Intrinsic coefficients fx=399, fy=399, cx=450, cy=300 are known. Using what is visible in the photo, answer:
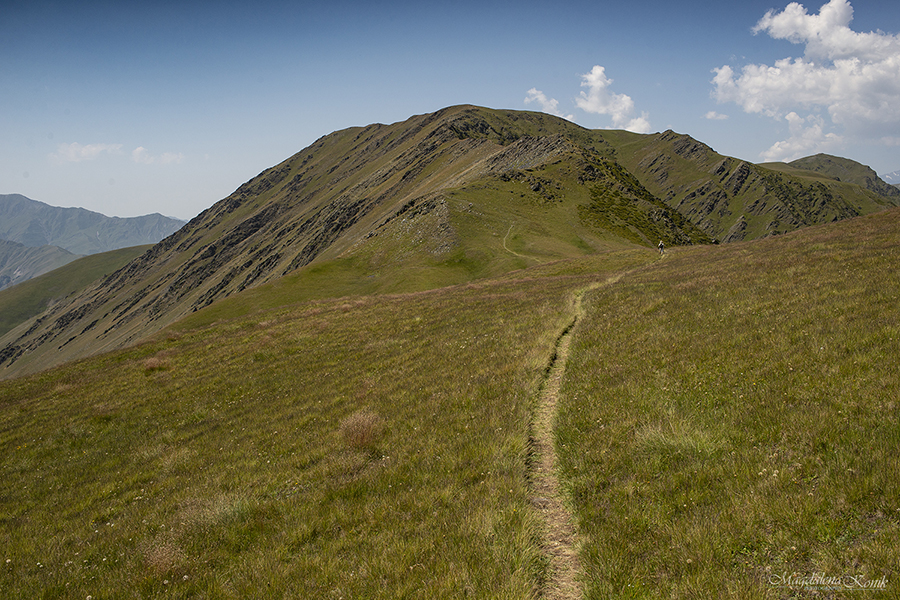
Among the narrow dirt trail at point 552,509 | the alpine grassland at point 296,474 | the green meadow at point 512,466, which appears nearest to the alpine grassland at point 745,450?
the green meadow at point 512,466

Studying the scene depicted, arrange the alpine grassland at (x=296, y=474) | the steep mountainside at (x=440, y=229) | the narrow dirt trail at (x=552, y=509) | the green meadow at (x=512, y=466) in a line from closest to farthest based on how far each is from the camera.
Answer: the green meadow at (x=512, y=466) < the narrow dirt trail at (x=552, y=509) < the alpine grassland at (x=296, y=474) < the steep mountainside at (x=440, y=229)

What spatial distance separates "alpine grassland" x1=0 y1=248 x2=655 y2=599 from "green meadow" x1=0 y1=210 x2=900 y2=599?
60 mm

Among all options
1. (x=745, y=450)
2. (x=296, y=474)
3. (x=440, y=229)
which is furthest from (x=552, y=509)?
(x=440, y=229)

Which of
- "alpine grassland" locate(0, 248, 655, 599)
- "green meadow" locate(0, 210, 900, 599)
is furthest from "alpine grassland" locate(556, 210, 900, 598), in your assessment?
"alpine grassland" locate(0, 248, 655, 599)

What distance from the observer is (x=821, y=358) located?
30.0 feet

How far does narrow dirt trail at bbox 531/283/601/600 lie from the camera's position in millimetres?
5406

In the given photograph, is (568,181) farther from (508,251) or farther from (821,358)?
(821,358)

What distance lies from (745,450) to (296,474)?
9.59 m

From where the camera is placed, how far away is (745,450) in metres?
6.81

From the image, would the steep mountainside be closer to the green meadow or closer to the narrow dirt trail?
the green meadow

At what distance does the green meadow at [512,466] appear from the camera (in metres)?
5.25

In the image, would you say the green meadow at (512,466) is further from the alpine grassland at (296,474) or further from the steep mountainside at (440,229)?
the steep mountainside at (440,229)

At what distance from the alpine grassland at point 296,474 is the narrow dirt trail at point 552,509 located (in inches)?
8.7

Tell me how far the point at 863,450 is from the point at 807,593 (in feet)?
9.42
